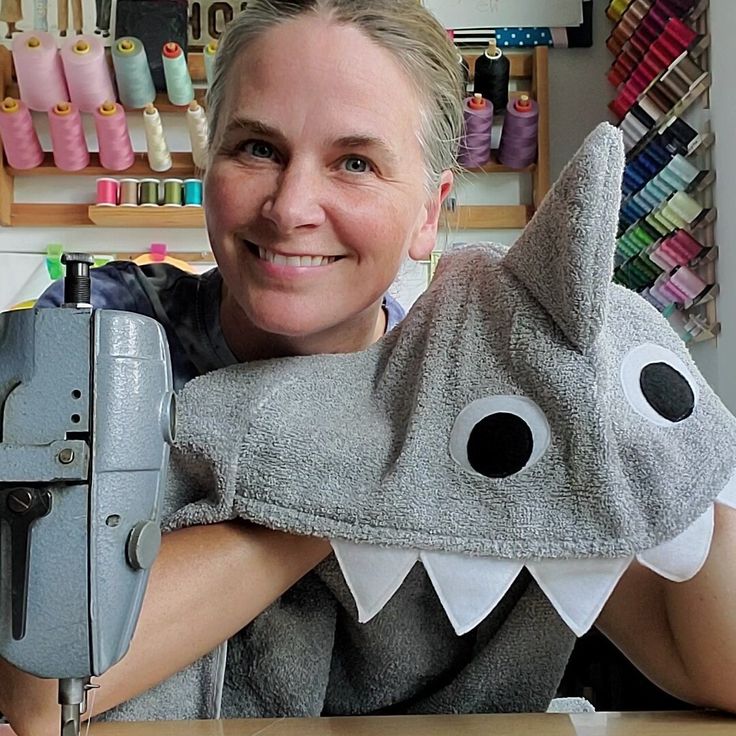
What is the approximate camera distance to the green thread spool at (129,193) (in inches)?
→ 70.4

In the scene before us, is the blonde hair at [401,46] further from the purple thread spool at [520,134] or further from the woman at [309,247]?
the purple thread spool at [520,134]

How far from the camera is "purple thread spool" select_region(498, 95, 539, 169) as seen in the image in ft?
5.86

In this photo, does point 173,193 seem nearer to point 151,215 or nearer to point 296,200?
point 151,215

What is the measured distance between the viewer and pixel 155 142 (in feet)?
5.81

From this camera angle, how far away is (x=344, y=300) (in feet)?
2.35

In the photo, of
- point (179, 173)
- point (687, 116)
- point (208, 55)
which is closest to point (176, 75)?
point (208, 55)

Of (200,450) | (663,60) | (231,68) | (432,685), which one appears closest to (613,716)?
(432,685)

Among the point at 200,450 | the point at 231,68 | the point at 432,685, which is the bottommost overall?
the point at 432,685

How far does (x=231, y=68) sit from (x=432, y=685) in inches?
19.6

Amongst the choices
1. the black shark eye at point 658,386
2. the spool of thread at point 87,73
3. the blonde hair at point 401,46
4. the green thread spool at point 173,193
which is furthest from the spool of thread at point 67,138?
the black shark eye at point 658,386

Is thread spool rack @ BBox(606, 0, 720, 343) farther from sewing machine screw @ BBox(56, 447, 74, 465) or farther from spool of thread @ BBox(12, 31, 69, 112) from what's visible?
sewing machine screw @ BBox(56, 447, 74, 465)

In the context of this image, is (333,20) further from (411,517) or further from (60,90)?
(60,90)

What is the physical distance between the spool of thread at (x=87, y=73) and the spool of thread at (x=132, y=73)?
0.08 ft

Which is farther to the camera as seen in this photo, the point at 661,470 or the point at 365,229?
the point at 365,229
